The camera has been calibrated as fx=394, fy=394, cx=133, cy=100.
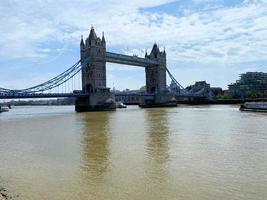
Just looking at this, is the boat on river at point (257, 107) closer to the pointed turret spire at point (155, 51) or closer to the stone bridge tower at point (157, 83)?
the stone bridge tower at point (157, 83)

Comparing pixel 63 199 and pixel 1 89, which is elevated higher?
pixel 1 89

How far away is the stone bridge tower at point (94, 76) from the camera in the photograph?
87.9 metres

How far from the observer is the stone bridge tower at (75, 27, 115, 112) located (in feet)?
288

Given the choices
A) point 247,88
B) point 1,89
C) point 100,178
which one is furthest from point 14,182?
point 247,88

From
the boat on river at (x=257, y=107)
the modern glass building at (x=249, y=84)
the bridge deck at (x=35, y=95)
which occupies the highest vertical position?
the modern glass building at (x=249, y=84)

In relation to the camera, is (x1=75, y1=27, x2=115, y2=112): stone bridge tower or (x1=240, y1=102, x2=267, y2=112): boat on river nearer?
(x1=240, y1=102, x2=267, y2=112): boat on river

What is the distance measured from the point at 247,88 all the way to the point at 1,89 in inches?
4771

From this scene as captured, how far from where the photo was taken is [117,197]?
446 inches

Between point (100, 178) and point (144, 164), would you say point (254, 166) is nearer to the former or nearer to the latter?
point (144, 164)

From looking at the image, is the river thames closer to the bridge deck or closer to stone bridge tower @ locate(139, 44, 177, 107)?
the bridge deck

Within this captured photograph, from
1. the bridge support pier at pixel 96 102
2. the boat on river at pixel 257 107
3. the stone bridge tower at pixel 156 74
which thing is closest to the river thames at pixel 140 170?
the boat on river at pixel 257 107

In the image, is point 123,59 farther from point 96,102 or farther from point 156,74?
point 156,74

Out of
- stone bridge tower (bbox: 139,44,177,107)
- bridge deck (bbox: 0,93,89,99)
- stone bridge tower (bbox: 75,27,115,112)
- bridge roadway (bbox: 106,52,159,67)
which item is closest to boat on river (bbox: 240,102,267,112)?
stone bridge tower (bbox: 75,27,115,112)

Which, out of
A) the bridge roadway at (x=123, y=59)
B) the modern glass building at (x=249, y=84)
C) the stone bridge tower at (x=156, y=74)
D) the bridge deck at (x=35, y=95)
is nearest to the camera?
the bridge deck at (x=35, y=95)
